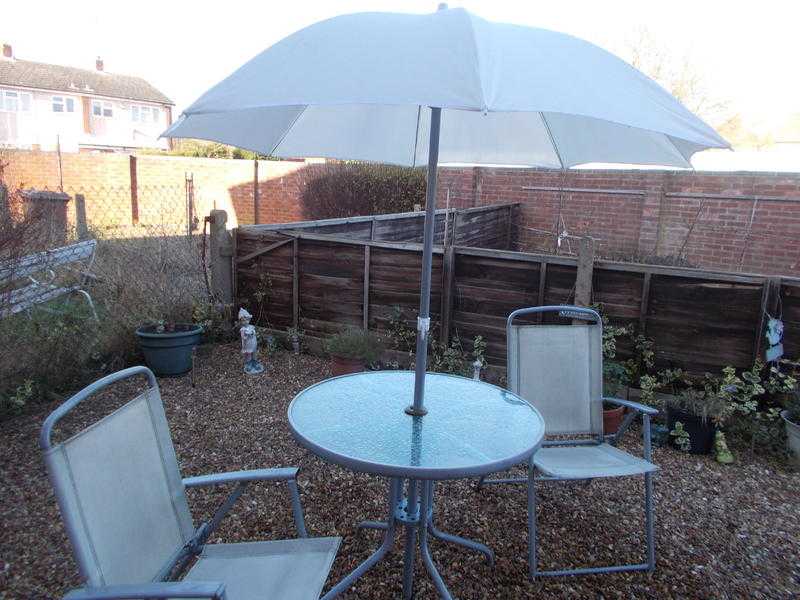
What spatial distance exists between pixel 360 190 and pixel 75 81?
32.6m

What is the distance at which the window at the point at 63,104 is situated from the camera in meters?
33.1

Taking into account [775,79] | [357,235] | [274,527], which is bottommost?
[274,527]

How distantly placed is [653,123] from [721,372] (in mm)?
3055

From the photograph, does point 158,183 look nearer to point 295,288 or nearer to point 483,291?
point 295,288

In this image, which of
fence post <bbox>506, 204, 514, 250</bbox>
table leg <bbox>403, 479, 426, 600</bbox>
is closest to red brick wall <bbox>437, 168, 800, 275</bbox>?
fence post <bbox>506, 204, 514, 250</bbox>

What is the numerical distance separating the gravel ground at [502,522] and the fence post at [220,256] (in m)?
1.96

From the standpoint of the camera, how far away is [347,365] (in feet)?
14.7

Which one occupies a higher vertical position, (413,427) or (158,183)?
(158,183)

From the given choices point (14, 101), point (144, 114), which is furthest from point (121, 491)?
point (144, 114)

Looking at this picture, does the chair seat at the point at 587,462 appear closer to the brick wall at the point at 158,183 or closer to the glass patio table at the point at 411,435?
the glass patio table at the point at 411,435

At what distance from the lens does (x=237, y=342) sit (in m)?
5.41

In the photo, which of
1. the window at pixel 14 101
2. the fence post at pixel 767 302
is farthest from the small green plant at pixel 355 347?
the window at pixel 14 101

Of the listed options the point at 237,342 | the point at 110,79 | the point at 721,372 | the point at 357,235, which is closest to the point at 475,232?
the point at 357,235

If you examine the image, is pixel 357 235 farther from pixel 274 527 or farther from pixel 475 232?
pixel 274 527
